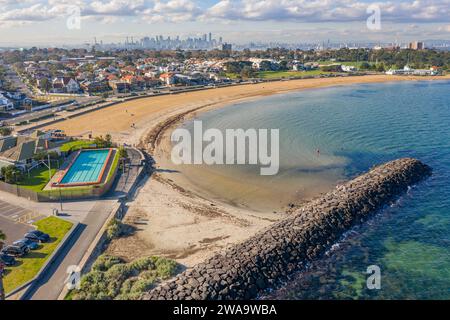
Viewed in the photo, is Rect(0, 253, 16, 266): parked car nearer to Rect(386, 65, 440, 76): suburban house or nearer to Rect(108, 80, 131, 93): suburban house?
Rect(108, 80, 131, 93): suburban house

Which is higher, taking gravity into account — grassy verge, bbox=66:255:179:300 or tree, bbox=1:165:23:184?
tree, bbox=1:165:23:184

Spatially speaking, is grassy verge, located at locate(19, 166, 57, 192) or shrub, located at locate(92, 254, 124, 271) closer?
shrub, located at locate(92, 254, 124, 271)

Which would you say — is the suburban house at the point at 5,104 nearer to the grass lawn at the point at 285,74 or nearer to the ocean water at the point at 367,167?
the ocean water at the point at 367,167

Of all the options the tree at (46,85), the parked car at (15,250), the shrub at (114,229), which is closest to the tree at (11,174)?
the parked car at (15,250)

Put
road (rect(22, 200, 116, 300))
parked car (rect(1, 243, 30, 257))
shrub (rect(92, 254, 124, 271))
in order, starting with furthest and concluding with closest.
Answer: parked car (rect(1, 243, 30, 257)) → shrub (rect(92, 254, 124, 271)) → road (rect(22, 200, 116, 300))

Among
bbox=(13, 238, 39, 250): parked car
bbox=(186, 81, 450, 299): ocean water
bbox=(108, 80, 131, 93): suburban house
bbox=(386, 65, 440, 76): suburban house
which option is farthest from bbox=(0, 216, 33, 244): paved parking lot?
bbox=(386, 65, 440, 76): suburban house

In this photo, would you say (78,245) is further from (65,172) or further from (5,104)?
(5,104)

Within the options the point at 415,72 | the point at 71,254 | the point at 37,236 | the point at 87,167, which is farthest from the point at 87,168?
the point at 415,72
